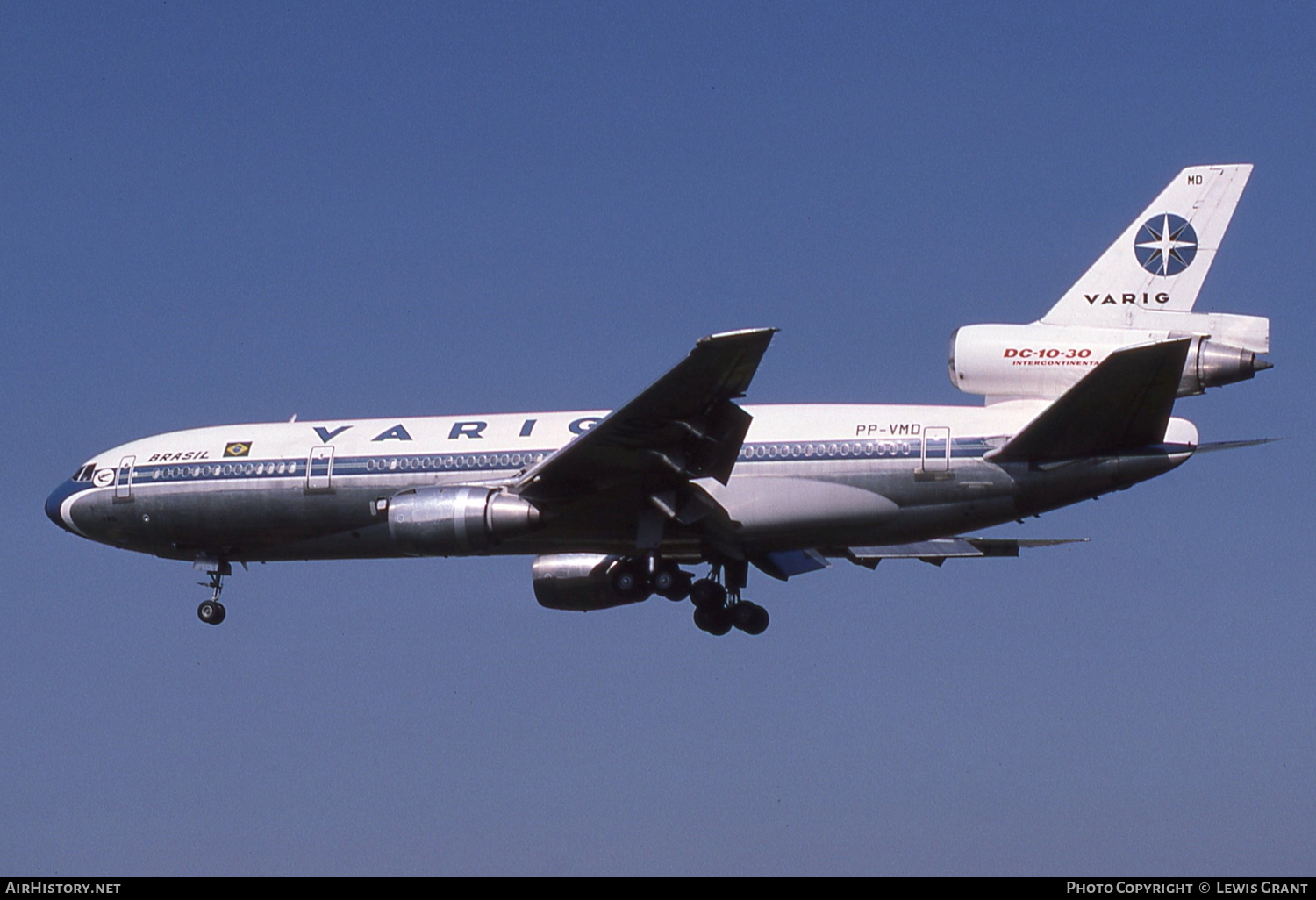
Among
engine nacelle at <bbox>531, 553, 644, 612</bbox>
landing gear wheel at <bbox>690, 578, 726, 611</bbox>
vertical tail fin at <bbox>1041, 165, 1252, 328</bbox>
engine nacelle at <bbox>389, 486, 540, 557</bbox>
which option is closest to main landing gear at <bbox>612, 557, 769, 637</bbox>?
landing gear wheel at <bbox>690, 578, 726, 611</bbox>

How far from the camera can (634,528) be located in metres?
29.4

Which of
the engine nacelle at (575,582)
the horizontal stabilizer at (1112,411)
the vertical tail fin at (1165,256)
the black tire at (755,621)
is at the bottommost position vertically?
the black tire at (755,621)

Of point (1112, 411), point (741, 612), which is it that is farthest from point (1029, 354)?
point (741, 612)

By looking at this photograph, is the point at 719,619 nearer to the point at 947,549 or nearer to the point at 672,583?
the point at 672,583

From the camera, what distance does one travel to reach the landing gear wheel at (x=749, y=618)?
3081cm

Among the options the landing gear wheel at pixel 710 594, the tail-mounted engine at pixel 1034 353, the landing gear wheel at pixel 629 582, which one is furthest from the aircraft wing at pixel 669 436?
the tail-mounted engine at pixel 1034 353

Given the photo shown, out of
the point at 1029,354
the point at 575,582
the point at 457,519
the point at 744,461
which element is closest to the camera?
the point at 1029,354

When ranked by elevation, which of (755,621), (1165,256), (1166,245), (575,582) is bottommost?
(755,621)

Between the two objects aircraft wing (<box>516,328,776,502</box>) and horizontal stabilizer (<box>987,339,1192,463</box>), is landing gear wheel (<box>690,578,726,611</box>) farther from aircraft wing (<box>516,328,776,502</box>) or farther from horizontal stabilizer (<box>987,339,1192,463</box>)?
horizontal stabilizer (<box>987,339,1192,463</box>)

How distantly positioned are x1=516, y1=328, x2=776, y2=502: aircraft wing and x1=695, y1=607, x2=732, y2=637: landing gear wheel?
3.41 metres

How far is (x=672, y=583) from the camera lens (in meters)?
30.6

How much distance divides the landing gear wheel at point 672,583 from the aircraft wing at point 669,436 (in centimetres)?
236

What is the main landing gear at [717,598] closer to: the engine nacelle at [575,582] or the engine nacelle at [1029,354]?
the engine nacelle at [575,582]

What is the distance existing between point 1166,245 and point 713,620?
10139 mm
